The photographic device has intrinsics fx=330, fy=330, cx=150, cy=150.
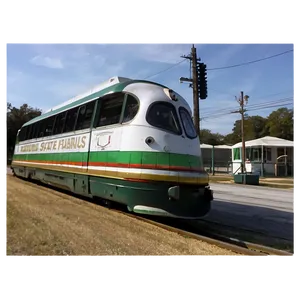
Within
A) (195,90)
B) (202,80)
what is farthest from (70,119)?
(202,80)

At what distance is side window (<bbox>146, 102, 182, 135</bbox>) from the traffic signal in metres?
0.61

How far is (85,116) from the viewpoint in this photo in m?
7.42

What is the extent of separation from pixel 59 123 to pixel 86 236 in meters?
4.40

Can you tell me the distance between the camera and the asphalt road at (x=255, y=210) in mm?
6692

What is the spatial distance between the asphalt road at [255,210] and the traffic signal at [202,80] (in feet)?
7.63

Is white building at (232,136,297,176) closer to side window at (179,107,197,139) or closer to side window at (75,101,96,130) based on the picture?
side window at (179,107,197,139)

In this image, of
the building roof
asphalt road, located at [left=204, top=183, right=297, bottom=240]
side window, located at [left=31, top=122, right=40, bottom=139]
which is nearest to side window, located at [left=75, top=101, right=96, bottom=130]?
side window, located at [left=31, top=122, right=40, bottom=139]

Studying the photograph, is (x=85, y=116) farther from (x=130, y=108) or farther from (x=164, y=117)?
(x=164, y=117)

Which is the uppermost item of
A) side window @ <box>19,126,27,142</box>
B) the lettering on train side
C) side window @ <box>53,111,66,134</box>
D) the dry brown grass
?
side window @ <box>53,111,66,134</box>

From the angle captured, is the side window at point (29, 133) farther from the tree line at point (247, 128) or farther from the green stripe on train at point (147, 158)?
the green stripe on train at point (147, 158)

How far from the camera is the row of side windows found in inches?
246

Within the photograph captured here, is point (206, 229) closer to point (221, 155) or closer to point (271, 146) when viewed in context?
point (221, 155)
